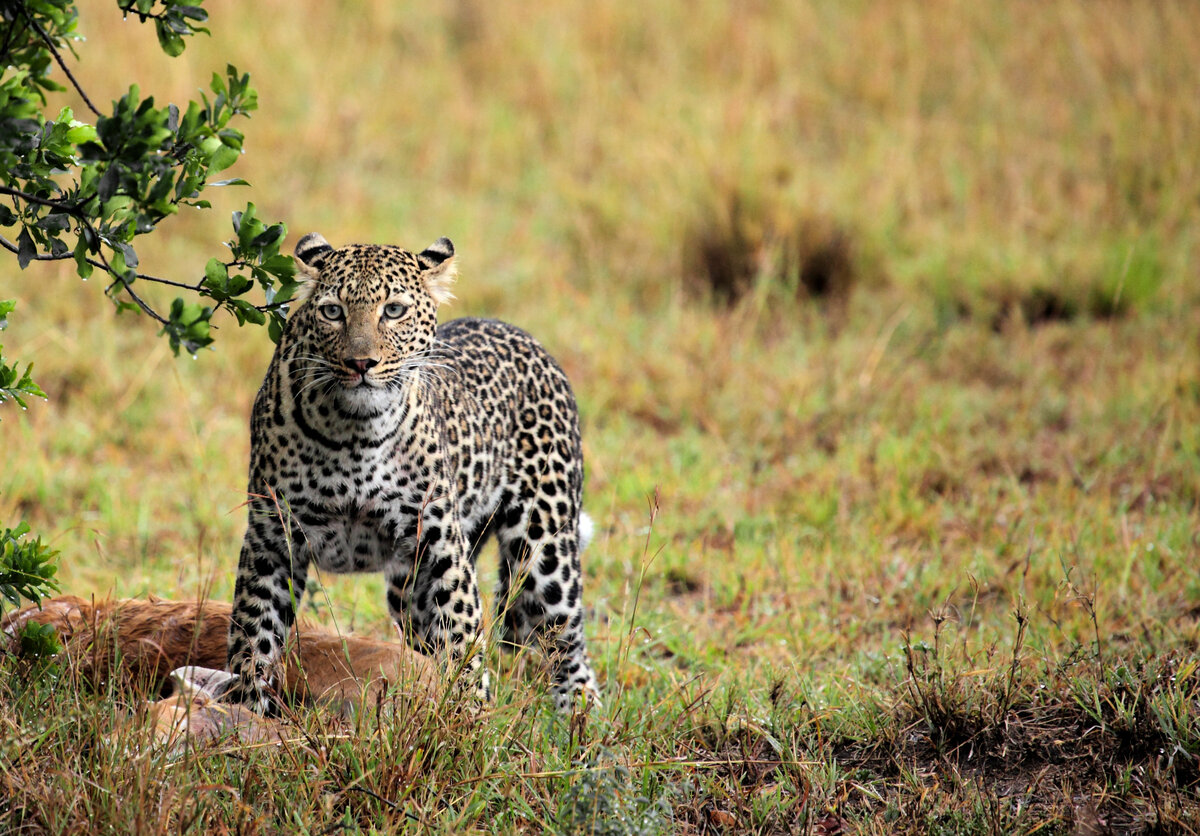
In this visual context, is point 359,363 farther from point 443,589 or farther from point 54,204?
point 54,204

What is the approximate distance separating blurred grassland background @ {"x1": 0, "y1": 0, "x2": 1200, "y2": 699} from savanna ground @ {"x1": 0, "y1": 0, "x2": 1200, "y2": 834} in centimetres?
4

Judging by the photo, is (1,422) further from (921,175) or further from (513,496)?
(921,175)

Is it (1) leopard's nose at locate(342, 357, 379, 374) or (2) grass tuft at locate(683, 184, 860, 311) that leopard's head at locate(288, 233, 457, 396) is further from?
(2) grass tuft at locate(683, 184, 860, 311)

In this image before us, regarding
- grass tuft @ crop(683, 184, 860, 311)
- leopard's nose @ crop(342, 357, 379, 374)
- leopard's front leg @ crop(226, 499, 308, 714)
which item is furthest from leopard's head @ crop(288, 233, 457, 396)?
grass tuft @ crop(683, 184, 860, 311)

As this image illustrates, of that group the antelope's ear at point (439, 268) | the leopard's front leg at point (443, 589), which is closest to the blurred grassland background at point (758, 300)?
the leopard's front leg at point (443, 589)

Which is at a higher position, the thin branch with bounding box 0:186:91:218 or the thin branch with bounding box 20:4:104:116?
the thin branch with bounding box 20:4:104:116

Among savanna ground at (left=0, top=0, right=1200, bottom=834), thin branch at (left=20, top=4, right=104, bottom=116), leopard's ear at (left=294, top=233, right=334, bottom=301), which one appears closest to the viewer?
thin branch at (left=20, top=4, right=104, bottom=116)

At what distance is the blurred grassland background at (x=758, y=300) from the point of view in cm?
636

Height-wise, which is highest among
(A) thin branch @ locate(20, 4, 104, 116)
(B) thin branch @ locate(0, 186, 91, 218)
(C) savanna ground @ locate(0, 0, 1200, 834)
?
(A) thin branch @ locate(20, 4, 104, 116)

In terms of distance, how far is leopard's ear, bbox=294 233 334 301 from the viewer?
185 inches

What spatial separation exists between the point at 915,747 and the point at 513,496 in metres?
2.03

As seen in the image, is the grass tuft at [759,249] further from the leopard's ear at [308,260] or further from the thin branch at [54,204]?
the thin branch at [54,204]

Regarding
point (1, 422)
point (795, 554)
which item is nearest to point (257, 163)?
point (1, 422)

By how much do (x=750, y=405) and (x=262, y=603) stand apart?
4.56 metres
